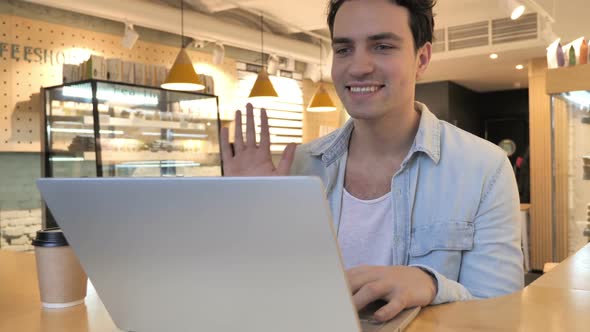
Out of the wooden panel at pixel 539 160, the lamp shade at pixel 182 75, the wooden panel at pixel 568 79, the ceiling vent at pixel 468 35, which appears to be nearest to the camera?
the wooden panel at pixel 568 79

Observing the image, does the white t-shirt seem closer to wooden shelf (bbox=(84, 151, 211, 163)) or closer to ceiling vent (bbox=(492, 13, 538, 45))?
wooden shelf (bbox=(84, 151, 211, 163))

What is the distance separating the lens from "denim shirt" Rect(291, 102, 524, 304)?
1287mm

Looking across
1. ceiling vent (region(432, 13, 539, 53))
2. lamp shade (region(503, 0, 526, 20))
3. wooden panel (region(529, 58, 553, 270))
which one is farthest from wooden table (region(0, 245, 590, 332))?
wooden panel (region(529, 58, 553, 270))

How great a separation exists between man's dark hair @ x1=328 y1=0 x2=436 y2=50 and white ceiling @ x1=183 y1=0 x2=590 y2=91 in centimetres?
384

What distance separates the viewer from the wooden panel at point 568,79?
2607 millimetres

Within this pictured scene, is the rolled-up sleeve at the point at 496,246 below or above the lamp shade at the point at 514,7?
below

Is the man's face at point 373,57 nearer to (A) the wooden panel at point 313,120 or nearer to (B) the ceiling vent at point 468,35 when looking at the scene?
(B) the ceiling vent at point 468,35

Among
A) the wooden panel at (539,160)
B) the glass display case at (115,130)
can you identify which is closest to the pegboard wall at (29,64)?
the glass display case at (115,130)

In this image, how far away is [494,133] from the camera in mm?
11094

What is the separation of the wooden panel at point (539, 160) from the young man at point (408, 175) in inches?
228

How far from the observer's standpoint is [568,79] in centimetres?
266

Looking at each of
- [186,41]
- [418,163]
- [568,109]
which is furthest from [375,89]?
[186,41]

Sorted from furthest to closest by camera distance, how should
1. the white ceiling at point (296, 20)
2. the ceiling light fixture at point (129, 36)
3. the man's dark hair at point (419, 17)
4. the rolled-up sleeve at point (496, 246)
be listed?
the white ceiling at point (296, 20) → the ceiling light fixture at point (129, 36) → the man's dark hair at point (419, 17) → the rolled-up sleeve at point (496, 246)

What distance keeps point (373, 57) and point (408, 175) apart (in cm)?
32
